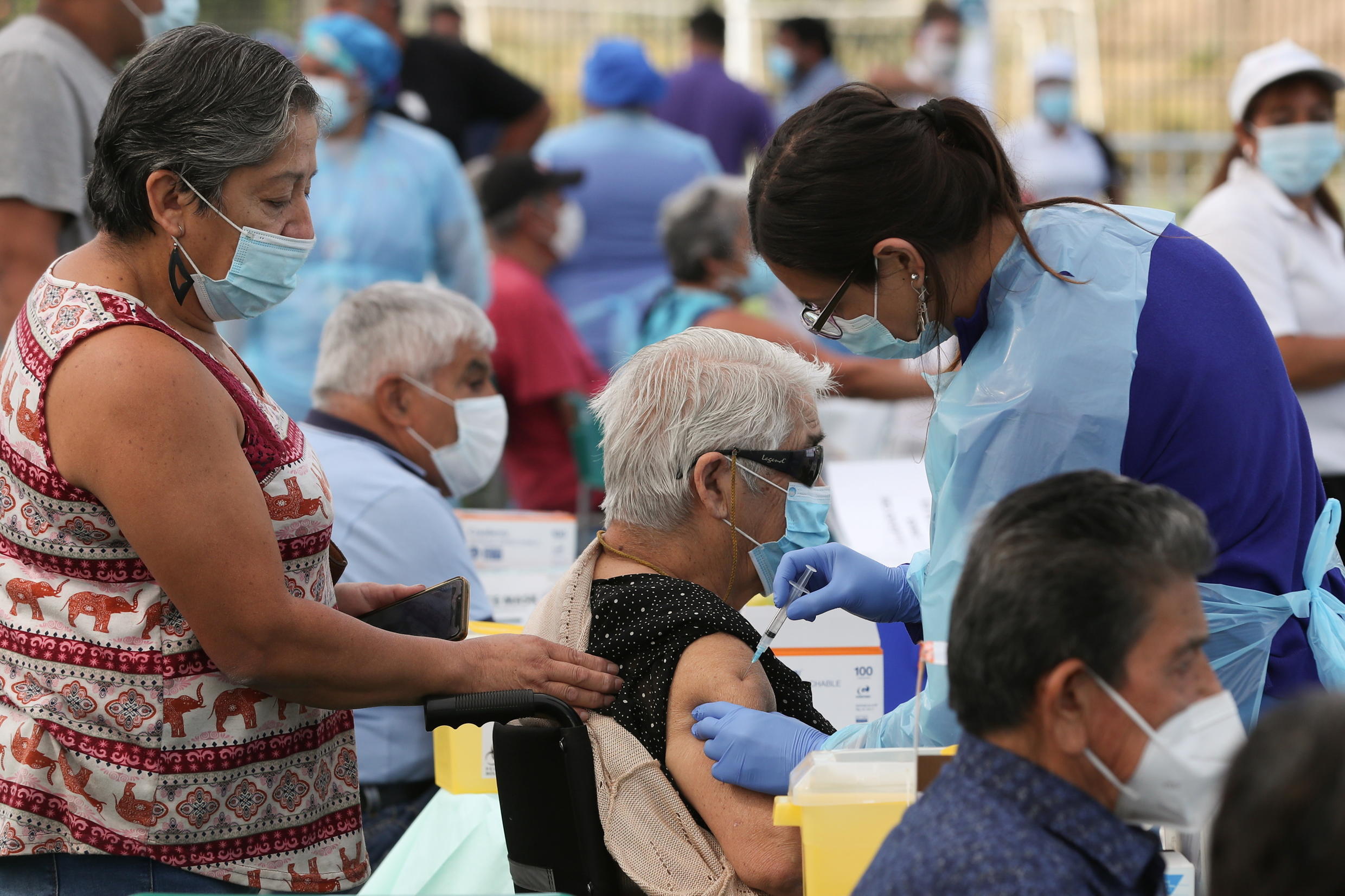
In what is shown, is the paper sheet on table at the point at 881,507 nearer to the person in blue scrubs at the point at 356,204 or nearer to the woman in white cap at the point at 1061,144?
the person in blue scrubs at the point at 356,204

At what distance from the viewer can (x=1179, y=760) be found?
1.54 meters

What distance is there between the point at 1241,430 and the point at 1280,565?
8.7 inches

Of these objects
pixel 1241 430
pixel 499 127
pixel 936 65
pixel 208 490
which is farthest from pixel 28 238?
pixel 936 65

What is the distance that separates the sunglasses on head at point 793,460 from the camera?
8.41 ft

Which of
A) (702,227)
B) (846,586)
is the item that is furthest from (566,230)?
(846,586)

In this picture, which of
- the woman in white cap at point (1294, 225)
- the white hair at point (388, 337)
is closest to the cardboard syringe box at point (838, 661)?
the white hair at point (388, 337)

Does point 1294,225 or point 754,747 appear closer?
point 754,747

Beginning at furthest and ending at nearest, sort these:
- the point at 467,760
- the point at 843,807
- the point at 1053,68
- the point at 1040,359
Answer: the point at 1053,68 < the point at 467,760 < the point at 1040,359 < the point at 843,807

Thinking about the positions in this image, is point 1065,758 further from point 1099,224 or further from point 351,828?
point 351,828

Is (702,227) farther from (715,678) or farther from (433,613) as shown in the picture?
(715,678)

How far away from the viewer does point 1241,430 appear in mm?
2037

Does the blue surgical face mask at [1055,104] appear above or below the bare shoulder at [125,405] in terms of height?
below

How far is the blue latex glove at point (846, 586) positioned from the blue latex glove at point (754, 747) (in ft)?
0.89

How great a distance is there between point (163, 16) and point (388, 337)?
3.41 ft
